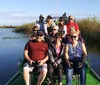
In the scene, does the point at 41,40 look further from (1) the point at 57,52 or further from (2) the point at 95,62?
(2) the point at 95,62

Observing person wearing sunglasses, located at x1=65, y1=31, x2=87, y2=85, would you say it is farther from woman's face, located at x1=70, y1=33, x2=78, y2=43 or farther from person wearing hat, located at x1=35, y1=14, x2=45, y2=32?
person wearing hat, located at x1=35, y1=14, x2=45, y2=32

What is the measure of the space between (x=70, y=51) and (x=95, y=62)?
20.5 ft

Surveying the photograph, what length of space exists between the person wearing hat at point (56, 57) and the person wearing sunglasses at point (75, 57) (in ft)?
0.59

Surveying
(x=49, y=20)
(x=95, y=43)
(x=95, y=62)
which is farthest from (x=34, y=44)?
(x=95, y=43)

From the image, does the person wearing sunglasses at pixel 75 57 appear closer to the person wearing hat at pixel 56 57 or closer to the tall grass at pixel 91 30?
the person wearing hat at pixel 56 57

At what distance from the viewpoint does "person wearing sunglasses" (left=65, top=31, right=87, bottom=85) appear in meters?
6.89

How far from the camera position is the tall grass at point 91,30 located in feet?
66.7

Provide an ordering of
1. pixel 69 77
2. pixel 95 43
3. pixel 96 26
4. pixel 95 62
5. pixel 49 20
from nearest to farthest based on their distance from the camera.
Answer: pixel 69 77 < pixel 49 20 < pixel 95 62 < pixel 95 43 < pixel 96 26

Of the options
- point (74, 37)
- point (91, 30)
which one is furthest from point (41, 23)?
point (91, 30)

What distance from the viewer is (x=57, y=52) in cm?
711

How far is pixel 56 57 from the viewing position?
23.3 feet

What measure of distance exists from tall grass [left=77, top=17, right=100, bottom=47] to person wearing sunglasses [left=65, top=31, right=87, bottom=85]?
41.1 feet

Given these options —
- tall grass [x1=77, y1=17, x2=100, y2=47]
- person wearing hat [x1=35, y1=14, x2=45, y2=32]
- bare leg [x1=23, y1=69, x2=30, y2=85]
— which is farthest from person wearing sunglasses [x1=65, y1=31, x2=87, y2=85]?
tall grass [x1=77, y1=17, x2=100, y2=47]

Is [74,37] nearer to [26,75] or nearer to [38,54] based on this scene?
[38,54]
